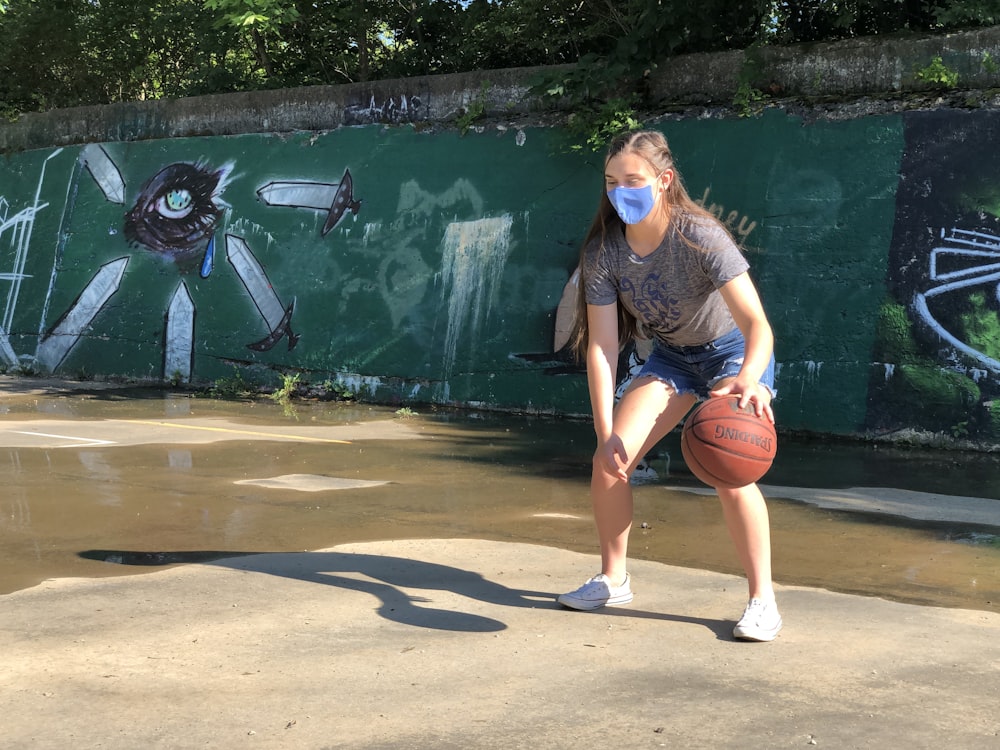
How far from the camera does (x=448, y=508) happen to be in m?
6.50

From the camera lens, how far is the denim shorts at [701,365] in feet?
14.1

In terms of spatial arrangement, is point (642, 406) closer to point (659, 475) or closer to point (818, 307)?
point (659, 475)

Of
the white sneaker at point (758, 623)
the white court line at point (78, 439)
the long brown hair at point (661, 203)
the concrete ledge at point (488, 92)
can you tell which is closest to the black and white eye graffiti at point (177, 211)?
the concrete ledge at point (488, 92)

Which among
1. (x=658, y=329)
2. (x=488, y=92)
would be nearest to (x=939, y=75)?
(x=488, y=92)

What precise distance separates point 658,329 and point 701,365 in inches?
8.2

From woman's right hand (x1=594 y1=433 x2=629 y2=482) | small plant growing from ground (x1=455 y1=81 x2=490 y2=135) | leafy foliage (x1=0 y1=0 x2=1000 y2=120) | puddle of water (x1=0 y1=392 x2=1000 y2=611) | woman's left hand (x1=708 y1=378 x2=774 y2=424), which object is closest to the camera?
woman's left hand (x1=708 y1=378 x2=774 y2=424)

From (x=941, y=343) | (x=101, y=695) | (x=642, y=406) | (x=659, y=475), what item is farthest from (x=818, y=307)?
(x=101, y=695)

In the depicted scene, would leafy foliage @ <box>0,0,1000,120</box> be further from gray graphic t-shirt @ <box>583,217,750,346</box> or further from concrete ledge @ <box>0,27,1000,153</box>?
gray graphic t-shirt @ <box>583,217,750,346</box>

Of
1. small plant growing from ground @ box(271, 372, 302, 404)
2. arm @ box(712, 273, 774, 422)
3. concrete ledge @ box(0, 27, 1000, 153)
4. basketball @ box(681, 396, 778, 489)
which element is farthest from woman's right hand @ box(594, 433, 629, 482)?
small plant growing from ground @ box(271, 372, 302, 404)

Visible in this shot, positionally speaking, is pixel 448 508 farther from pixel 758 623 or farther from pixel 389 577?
pixel 758 623

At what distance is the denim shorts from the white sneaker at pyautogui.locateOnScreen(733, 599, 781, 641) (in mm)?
785

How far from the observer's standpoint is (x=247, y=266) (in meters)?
13.0

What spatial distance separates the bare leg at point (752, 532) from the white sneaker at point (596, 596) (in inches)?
21.4

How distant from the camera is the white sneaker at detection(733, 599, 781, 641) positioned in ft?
12.9
